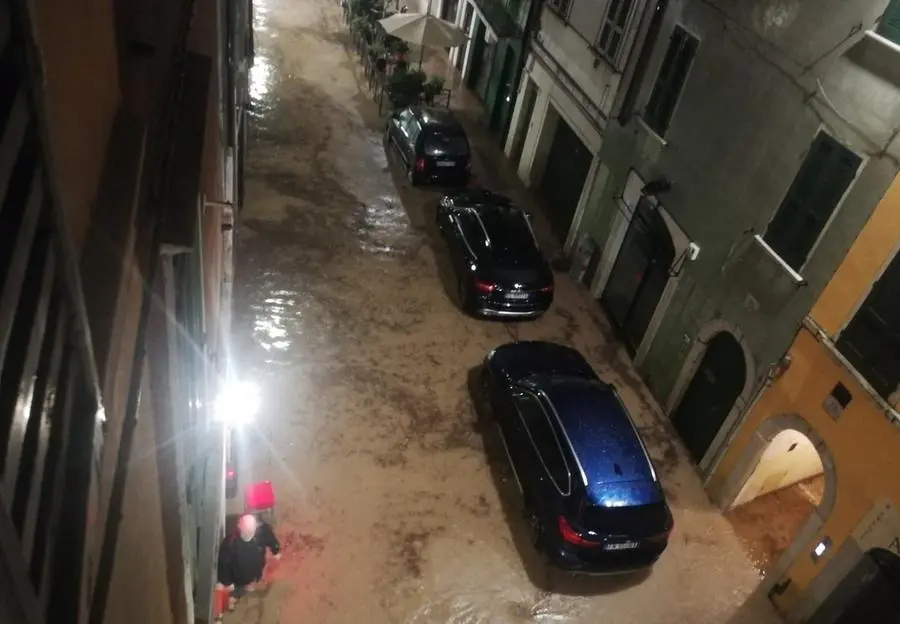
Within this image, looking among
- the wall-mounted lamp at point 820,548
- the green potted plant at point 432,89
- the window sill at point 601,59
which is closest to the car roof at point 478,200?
the window sill at point 601,59

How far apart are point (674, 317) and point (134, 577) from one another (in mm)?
10841

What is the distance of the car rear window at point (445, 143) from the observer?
17047 mm

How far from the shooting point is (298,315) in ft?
42.8

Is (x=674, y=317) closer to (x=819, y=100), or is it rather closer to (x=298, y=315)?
(x=819, y=100)

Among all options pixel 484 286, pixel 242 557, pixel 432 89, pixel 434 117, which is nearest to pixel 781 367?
pixel 484 286

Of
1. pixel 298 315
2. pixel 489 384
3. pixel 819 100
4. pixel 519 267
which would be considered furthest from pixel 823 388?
pixel 298 315

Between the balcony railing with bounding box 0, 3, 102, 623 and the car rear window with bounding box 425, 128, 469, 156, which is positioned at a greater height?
the balcony railing with bounding box 0, 3, 102, 623

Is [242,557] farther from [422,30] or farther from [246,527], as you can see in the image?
[422,30]

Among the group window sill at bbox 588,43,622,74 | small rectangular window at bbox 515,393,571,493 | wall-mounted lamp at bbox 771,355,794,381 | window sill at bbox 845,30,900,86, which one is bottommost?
small rectangular window at bbox 515,393,571,493

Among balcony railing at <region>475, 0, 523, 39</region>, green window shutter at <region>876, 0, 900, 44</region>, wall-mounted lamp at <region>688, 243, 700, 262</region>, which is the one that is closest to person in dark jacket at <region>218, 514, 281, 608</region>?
wall-mounted lamp at <region>688, 243, 700, 262</region>

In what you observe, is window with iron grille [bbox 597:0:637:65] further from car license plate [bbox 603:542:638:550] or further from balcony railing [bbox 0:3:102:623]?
→ balcony railing [bbox 0:3:102:623]

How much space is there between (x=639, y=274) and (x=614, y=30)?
4.93m

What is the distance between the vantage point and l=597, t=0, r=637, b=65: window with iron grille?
13.7 meters

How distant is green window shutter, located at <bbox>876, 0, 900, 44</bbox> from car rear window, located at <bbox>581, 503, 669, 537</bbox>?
6370 millimetres
